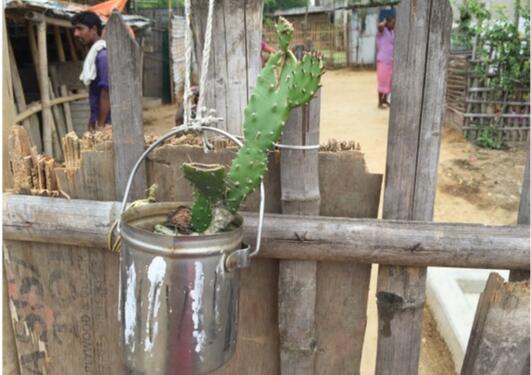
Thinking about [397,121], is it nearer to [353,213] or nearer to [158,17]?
[353,213]

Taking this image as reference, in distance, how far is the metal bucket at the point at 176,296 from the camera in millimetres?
1147

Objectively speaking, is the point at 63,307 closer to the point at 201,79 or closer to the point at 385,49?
the point at 201,79

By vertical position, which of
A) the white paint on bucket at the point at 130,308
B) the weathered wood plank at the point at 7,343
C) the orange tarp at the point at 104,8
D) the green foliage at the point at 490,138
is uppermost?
the orange tarp at the point at 104,8

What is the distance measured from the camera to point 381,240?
1508 millimetres

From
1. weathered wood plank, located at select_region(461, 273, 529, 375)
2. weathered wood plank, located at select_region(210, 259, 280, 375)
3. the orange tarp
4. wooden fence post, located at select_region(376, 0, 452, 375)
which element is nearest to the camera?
wooden fence post, located at select_region(376, 0, 452, 375)

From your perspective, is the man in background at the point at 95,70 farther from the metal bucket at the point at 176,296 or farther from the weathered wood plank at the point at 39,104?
the metal bucket at the point at 176,296

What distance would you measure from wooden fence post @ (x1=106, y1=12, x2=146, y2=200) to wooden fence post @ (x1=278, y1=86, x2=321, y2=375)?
440 millimetres

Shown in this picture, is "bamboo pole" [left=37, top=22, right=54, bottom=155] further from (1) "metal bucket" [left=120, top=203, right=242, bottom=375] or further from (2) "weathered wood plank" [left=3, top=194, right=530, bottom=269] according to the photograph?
(1) "metal bucket" [left=120, top=203, right=242, bottom=375]

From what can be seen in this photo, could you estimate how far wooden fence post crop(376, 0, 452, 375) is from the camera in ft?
4.70

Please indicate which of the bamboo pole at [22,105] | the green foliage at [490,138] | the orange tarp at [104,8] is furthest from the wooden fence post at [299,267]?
the orange tarp at [104,8]

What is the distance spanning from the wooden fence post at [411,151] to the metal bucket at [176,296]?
0.58 metres

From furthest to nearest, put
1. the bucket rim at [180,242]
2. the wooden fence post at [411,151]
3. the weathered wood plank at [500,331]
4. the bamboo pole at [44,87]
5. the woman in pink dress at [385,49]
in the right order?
the woman in pink dress at [385,49] → the bamboo pole at [44,87] → the weathered wood plank at [500,331] → the wooden fence post at [411,151] → the bucket rim at [180,242]

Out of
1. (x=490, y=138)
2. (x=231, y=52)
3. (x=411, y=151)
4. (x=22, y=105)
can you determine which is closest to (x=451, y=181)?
(x=490, y=138)

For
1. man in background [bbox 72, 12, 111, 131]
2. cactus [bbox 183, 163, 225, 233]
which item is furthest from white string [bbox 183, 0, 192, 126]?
man in background [bbox 72, 12, 111, 131]
